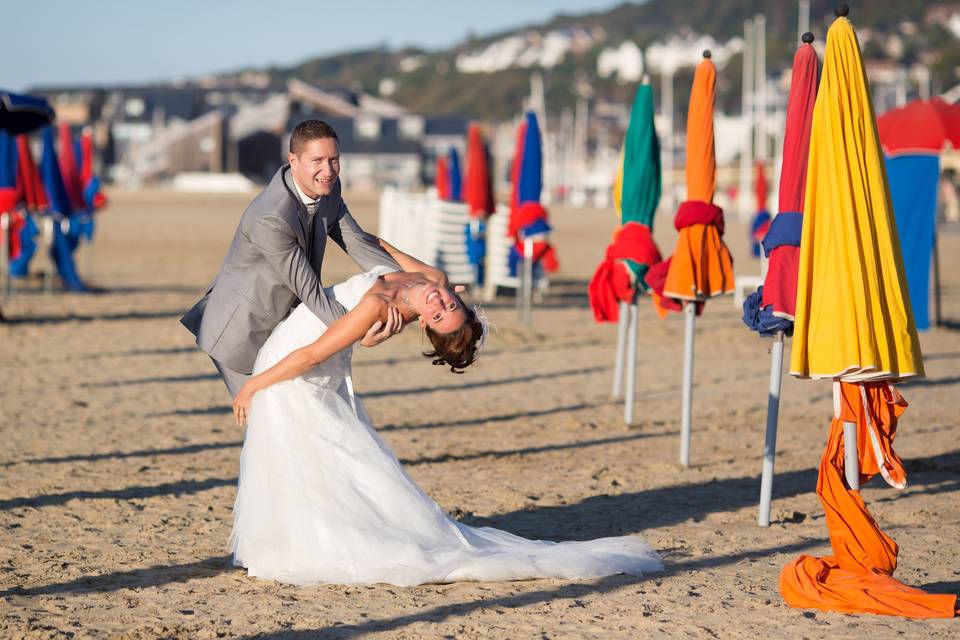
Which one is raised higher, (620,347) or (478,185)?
(478,185)

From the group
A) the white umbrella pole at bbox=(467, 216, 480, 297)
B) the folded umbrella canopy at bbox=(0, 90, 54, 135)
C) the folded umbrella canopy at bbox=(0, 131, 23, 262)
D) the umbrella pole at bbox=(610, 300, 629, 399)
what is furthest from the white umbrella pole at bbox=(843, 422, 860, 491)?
the white umbrella pole at bbox=(467, 216, 480, 297)

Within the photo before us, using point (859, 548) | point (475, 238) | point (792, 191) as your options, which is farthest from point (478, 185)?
point (859, 548)

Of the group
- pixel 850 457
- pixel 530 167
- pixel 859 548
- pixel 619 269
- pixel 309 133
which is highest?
pixel 530 167

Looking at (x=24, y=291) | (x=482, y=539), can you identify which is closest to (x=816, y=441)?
(x=482, y=539)

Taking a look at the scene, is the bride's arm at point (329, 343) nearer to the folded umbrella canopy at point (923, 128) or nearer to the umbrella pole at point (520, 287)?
the folded umbrella canopy at point (923, 128)

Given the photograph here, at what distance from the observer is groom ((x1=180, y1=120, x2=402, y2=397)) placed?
4.91m

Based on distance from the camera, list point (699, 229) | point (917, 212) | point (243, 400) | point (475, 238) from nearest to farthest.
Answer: point (243, 400) → point (699, 229) → point (917, 212) → point (475, 238)

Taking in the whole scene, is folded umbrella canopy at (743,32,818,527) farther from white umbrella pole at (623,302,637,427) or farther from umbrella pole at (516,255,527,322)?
umbrella pole at (516,255,527,322)

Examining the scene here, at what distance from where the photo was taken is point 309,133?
4867mm

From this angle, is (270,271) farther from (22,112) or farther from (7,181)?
(7,181)

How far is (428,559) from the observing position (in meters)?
4.99

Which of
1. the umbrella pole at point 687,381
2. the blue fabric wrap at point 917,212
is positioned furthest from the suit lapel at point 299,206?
the blue fabric wrap at point 917,212

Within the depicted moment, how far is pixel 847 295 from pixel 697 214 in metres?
2.51

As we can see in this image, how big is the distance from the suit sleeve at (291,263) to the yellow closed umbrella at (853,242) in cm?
197
